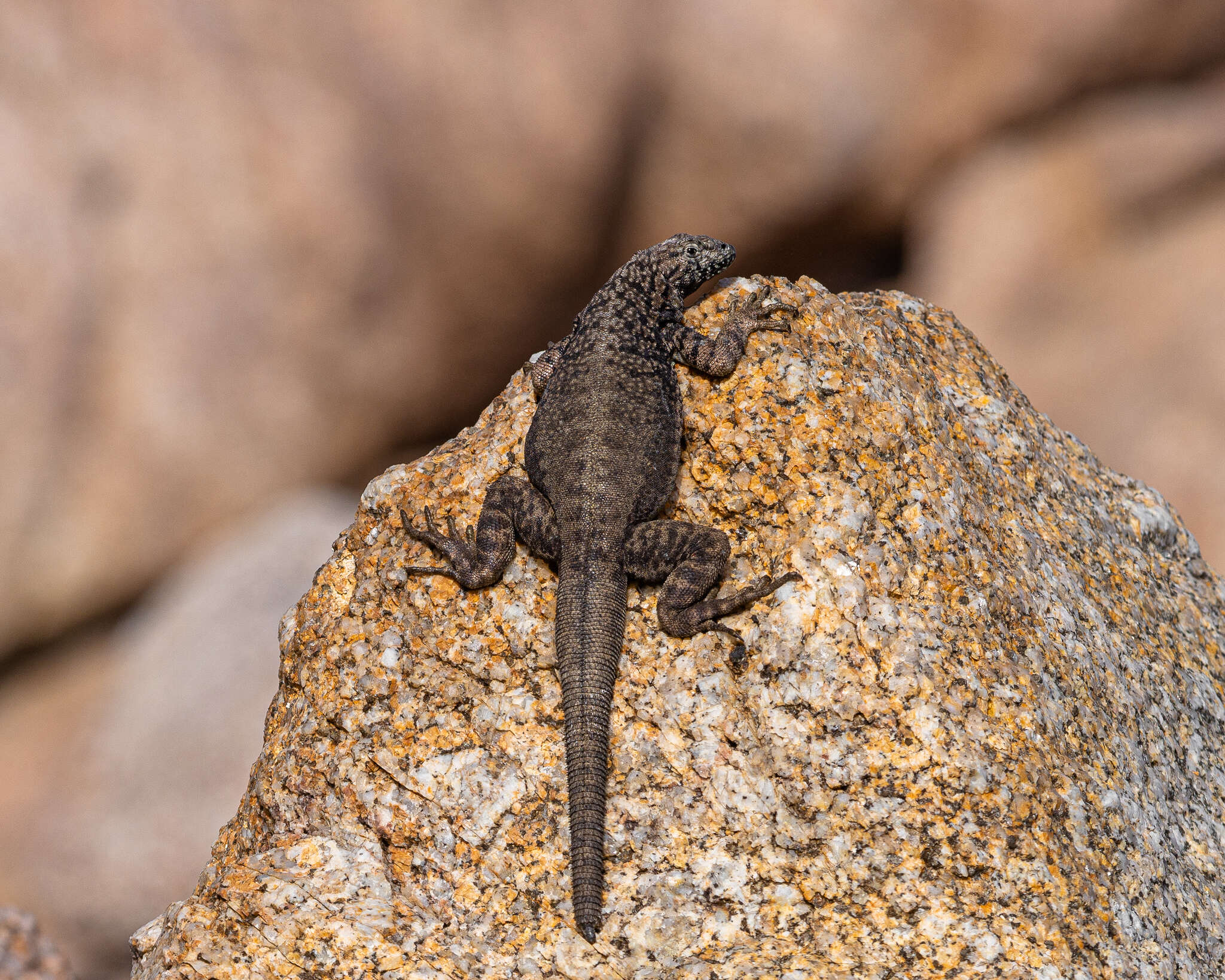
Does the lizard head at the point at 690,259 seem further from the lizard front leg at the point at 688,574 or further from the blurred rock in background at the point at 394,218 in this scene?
the blurred rock in background at the point at 394,218

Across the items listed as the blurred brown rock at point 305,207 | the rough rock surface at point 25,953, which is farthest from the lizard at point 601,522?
the blurred brown rock at point 305,207

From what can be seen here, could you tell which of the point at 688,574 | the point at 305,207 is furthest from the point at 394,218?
the point at 688,574

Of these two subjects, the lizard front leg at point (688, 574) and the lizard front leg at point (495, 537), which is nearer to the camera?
the lizard front leg at point (688, 574)

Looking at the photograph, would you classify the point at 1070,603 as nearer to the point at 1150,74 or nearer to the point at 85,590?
the point at 85,590

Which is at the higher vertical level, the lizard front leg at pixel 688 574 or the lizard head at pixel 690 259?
the lizard head at pixel 690 259

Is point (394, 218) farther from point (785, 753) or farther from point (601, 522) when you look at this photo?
point (785, 753)
